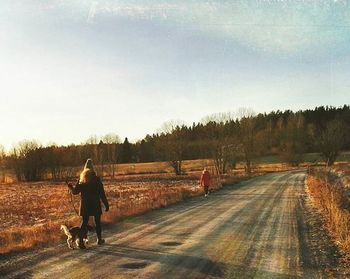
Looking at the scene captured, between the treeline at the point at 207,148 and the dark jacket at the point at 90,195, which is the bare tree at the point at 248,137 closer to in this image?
the treeline at the point at 207,148

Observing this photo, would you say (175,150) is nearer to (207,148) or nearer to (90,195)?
(207,148)

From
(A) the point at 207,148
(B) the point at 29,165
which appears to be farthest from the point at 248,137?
(B) the point at 29,165

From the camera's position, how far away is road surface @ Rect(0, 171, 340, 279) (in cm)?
827

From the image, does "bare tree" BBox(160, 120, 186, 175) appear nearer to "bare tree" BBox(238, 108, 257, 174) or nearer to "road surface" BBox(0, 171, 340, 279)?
"bare tree" BBox(238, 108, 257, 174)

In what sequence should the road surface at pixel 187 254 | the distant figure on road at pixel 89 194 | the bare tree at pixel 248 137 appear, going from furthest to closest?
the bare tree at pixel 248 137 < the distant figure on road at pixel 89 194 < the road surface at pixel 187 254

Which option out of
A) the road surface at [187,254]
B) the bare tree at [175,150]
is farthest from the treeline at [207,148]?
the road surface at [187,254]

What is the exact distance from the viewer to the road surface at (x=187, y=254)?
8.27m

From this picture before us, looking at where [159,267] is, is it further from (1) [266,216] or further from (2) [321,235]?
(1) [266,216]

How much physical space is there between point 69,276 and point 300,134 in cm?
11471

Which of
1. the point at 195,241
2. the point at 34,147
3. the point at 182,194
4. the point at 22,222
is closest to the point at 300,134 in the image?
the point at 34,147

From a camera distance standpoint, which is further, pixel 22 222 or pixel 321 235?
pixel 22 222

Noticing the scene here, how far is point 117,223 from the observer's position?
16016mm

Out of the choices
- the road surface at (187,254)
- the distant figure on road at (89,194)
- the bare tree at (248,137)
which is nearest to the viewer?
the road surface at (187,254)

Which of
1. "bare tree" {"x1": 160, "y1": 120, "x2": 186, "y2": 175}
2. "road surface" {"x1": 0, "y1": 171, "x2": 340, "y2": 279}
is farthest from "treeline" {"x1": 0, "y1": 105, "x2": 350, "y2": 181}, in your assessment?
"road surface" {"x1": 0, "y1": 171, "x2": 340, "y2": 279}
